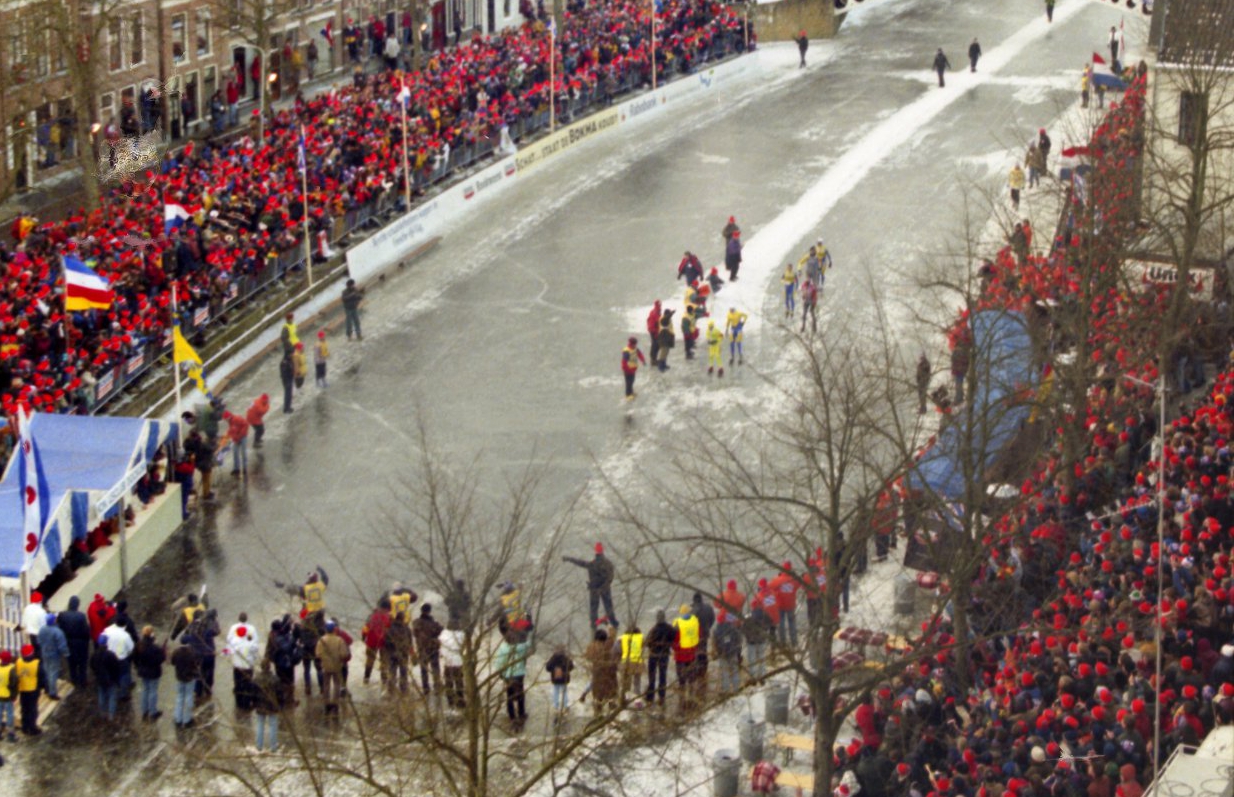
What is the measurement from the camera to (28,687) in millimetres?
28484

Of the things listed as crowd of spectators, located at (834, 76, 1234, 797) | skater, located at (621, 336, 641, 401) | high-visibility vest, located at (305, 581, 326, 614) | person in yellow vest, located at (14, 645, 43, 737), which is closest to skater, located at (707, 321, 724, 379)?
skater, located at (621, 336, 641, 401)

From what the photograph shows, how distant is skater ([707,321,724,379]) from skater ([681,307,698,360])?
0.46m

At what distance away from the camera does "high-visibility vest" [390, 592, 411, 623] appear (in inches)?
1156

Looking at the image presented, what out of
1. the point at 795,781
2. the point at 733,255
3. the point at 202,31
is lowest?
the point at 795,781

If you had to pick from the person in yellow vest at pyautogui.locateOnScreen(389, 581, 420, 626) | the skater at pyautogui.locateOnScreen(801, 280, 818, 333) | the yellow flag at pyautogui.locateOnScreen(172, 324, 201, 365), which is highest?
the yellow flag at pyautogui.locateOnScreen(172, 324, 201, 365)

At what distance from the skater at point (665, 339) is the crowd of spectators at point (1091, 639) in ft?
28.8

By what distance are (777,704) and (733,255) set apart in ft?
66.3

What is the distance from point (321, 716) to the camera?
A: 29125mm

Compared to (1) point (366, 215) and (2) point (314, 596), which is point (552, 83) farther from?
(2) point (314, 596)

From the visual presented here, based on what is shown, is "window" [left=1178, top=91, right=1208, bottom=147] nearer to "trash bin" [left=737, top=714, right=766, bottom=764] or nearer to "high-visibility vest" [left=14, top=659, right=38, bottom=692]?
"trash bin" [left=737, top=714, right=766, bottom=764]

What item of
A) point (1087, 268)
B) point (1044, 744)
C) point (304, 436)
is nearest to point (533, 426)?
point (304, 436)

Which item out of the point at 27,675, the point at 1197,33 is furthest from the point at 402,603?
the point at 1197,33

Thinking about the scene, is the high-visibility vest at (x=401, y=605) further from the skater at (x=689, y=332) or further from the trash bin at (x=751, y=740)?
the skater at (x=689, y=332)

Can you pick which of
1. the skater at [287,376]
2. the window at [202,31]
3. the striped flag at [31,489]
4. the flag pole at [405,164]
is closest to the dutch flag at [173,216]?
the skater at [287,376]
